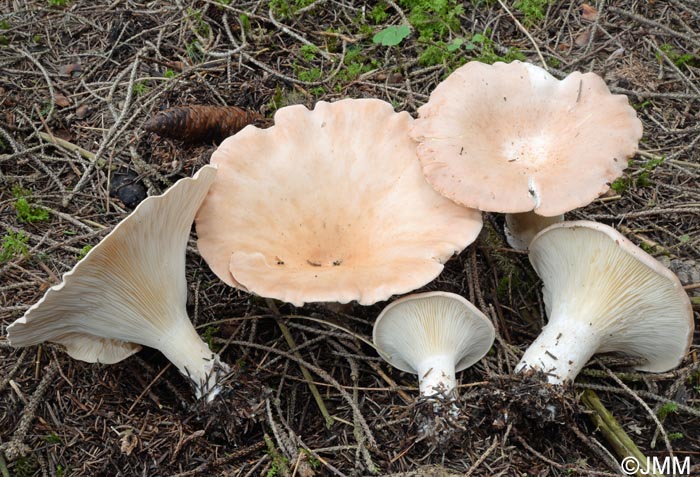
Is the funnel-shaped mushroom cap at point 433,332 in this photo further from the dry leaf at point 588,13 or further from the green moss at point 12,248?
the dry leaf at point 588,13

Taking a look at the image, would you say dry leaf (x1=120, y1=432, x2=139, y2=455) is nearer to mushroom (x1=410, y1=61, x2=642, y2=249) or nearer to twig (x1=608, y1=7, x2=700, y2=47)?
mushroom (x1=410, y1=61, x2=642, y2=249)

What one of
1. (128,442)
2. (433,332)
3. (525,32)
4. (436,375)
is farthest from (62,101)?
(525,32)

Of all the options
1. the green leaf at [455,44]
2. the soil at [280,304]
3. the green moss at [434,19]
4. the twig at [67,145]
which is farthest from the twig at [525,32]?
the twig at [67,145]

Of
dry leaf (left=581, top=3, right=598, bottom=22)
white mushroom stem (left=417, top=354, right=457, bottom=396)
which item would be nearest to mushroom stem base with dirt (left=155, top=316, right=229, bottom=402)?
white mushroom stem (left=417, top=354, right=457, bottom=396)

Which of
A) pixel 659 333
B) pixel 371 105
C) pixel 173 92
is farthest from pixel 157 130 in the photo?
pixel 659 333

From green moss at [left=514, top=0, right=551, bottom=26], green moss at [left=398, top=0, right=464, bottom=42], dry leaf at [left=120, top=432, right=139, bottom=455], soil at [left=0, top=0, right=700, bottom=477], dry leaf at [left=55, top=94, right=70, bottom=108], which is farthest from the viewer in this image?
green moss at [left=514, top=0, right=551, bottom=26]

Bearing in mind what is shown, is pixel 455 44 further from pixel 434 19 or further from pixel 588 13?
pixel 588 13
